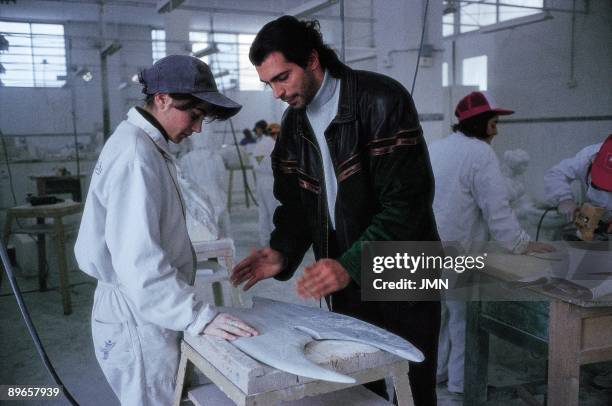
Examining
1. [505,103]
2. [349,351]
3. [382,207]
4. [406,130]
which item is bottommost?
[349,351]

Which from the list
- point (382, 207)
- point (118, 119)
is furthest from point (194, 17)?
point (382, 207)

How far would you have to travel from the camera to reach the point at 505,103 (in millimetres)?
9609

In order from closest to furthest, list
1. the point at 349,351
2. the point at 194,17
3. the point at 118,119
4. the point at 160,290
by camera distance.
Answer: the point at 349,351 → the point at 160,290 → the point at 194,17 → the point at 118,119

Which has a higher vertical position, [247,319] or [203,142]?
[203,142]

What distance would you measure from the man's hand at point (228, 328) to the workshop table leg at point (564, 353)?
113 cm

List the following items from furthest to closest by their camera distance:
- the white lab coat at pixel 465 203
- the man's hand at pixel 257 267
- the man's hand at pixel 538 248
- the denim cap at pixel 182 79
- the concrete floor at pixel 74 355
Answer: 1. the concrete floor at pixel 74 355
2. the white lab coat at pixel 465 203
3. the man's hand at pixel 538 248
4. the man's hand at pixel 257 267
5. the denim cap at pixel 182 79

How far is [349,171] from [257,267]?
423mm

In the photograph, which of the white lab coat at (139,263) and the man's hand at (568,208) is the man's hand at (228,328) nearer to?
the white lab coat at (139,263)

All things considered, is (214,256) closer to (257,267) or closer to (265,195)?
(257,267)

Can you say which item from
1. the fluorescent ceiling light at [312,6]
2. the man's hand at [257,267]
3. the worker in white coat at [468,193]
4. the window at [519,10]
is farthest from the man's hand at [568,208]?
the window at [519,10]

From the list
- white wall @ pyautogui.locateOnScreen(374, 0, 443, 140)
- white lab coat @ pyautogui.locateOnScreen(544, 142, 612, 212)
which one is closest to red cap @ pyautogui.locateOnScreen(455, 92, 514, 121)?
Result: white lab coat @ pyautogui.locateOnScreen(544, 142, 612, 212)

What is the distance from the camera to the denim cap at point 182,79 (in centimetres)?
151

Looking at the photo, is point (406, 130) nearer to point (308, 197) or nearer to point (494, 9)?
point (308, 197)

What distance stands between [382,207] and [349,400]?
1.89 ft
